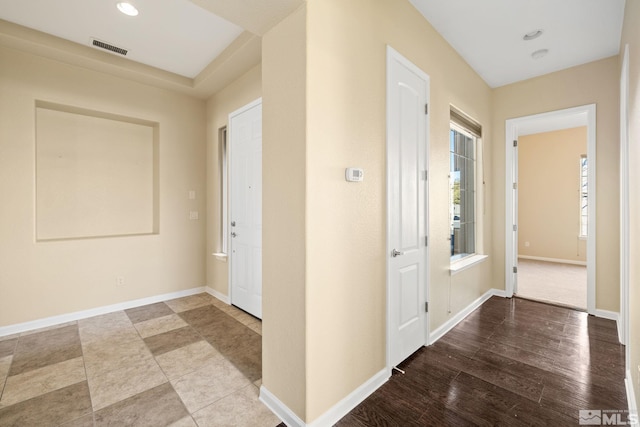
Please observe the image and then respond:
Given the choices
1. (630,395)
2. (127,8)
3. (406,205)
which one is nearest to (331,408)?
(406,205)

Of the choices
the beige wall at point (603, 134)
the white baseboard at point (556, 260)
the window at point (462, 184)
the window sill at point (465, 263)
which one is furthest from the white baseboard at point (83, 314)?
the white baseboard at point (556, 260)

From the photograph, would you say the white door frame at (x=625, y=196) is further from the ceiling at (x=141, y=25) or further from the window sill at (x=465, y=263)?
the ceiling at (x=141, y=25)

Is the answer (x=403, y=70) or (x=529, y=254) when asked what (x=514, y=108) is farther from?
(x=529, y=254)

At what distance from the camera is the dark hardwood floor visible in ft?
5.62

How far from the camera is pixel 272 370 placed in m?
1.79

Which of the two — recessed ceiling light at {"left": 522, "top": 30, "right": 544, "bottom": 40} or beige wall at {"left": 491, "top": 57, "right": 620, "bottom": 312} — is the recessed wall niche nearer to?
recessed ceiling light at {"left": 522, "top": 30, "right": 544, "bottom": 40}

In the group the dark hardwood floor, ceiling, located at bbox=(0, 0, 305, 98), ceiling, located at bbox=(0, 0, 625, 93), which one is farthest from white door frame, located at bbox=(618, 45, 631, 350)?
ceiling, located at bbox=(0, 0, 305, 98)

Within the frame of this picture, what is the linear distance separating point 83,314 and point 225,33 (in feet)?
11.6

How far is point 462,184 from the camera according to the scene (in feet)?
11.7

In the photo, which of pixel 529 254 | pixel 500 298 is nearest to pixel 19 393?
pixel 500 298

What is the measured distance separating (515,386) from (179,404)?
92.3 inches

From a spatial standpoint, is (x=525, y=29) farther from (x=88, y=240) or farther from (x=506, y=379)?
(x=88, y=240)

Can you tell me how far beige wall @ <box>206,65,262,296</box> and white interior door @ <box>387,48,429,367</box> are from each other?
2.09 m

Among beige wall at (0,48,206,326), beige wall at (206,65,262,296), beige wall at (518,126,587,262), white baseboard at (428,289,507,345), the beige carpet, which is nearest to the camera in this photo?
white baseboard at (428,289,507,345)
